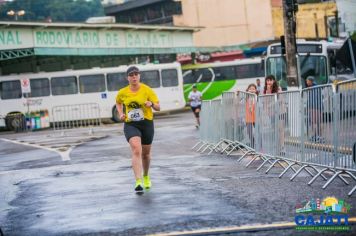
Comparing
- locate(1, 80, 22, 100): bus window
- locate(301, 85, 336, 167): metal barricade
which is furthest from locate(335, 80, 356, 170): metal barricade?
locate(1, 80, 22, 100): bus window

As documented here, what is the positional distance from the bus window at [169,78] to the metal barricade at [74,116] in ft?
15.5

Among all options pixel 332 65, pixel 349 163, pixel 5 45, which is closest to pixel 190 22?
pixel 5 45

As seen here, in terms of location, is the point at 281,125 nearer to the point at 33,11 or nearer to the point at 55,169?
the point at 55,169

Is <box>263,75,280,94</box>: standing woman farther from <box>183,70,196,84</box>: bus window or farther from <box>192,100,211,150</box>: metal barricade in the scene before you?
<box>183,70,196,84</box>: bus window

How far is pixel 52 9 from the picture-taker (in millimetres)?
82250

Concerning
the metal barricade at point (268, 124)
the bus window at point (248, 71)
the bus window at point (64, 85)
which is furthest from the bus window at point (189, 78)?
the metal barricade at point (268, 124)

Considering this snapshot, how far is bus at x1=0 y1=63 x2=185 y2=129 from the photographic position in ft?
136

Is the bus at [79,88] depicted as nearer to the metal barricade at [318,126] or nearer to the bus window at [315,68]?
the bus window at [315,68]

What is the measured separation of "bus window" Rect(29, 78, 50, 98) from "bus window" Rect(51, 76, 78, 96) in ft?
1.20

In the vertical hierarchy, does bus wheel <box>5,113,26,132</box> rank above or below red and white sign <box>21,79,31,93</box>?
below

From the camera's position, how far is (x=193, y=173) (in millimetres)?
13195

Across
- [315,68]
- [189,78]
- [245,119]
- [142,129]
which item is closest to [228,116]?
[245,119]

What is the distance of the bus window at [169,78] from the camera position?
45219 mm

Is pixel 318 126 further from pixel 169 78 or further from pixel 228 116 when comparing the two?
pixel 169 78
